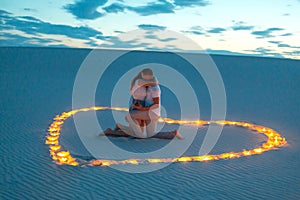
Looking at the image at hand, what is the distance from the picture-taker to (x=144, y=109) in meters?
9.55

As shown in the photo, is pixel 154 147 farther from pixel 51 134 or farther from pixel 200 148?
pixel 51 134

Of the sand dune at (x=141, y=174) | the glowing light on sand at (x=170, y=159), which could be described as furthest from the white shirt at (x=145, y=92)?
the glowing light on sand at (x=170, y=159)

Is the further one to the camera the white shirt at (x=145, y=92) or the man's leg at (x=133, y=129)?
the man's leg at (x=133, y=129)

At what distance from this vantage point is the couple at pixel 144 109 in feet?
30.6

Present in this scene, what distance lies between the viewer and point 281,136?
11.0 m

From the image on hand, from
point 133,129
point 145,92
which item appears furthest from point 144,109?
point 133,129

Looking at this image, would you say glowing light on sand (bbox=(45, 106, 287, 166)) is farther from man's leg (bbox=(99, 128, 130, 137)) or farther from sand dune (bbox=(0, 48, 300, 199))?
man's leg (bbox=(99, 128, 130, 137))

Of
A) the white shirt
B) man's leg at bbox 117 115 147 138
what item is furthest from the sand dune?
the white shirt

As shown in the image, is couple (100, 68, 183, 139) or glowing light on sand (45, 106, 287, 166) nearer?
glowing light on sand (45, 106, 287, 166)

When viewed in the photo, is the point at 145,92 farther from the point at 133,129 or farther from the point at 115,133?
the point at 115,133

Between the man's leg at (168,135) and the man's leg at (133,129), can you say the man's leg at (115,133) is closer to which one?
the man's leg at (133,129)

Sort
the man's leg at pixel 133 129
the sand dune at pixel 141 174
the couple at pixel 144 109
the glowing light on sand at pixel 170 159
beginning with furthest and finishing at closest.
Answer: the man's leg at pixel 133 129 < the couple at pixel 144 109 < the glowing light on sand at pixel 170 159 < the sand dune at pixel 141 174

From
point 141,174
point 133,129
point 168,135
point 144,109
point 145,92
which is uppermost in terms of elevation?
point 145,92

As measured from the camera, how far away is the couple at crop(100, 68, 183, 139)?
9.33 metres
